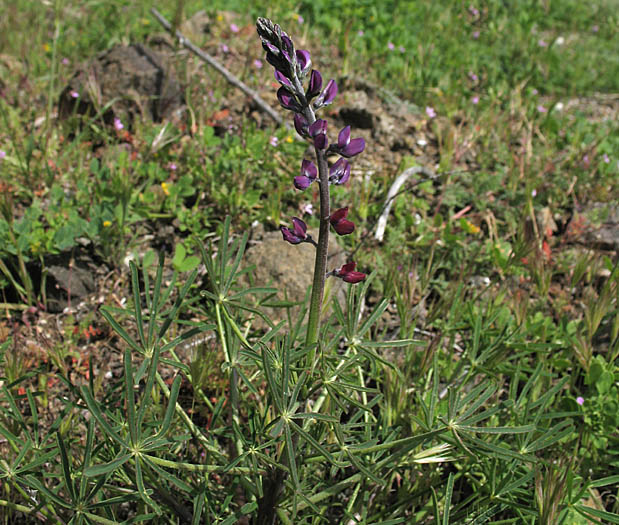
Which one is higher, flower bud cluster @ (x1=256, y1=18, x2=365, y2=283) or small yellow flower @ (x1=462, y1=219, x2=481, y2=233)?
flower bud cluster @ (x1=256, y1=18, x2=365, y2=283)

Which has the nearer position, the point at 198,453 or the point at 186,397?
the point at 198,453

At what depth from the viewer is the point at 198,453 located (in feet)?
6.99

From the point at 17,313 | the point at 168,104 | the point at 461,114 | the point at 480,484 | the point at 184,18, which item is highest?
the point at 184,18

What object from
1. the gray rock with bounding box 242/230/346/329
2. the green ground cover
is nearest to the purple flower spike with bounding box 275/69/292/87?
the green ground cover

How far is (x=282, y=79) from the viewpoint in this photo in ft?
4.55

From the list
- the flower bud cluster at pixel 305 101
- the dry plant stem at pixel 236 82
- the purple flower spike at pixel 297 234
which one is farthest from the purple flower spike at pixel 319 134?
the dry plant stem at pixel 236 82

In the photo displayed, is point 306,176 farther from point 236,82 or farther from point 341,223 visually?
point 236,82

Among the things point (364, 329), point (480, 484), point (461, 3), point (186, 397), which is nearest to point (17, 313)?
point (186, 397)

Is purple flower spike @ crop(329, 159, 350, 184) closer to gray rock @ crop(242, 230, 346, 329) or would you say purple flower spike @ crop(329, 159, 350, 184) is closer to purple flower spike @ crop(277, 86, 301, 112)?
purple flower spike @ crop(277, 86, 301, 112)

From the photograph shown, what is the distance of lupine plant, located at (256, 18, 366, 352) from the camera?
4.43ft

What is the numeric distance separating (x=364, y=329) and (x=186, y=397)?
3.65 ft

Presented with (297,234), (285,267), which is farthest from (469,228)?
(297,234)

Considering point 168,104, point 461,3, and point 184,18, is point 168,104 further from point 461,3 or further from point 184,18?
point 461,3

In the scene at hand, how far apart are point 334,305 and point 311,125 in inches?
30.1
